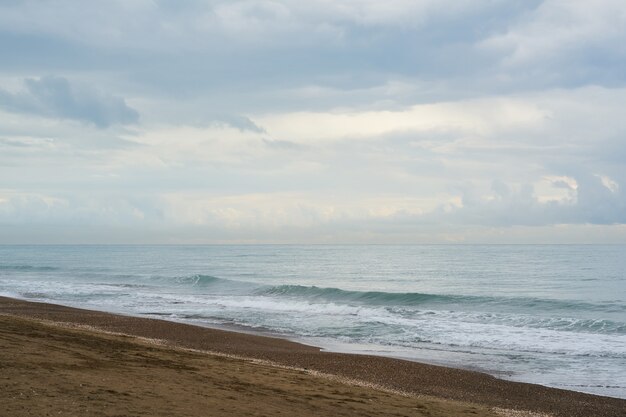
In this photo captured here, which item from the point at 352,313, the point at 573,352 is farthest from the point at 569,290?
the point at 573,352

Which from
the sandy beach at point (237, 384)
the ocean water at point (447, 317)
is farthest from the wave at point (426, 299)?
the sandy beach at point (237, 384)

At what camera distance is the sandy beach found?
8.00 metres

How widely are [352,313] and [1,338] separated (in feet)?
66.5

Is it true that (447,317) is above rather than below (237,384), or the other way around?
below

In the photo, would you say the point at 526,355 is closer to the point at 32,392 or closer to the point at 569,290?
the point at 32,392

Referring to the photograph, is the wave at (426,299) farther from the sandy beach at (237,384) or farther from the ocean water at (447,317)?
the sandy beach at (237,384)

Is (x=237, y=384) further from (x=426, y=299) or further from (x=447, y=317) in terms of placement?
(x=426, y=299)

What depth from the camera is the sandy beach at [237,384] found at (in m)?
8.00

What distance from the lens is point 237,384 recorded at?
10.7 metres

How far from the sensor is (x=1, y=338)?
11.9 m

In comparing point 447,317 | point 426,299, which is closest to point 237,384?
point 447,317

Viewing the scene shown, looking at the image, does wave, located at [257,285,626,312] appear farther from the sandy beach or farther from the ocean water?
the sandy beach

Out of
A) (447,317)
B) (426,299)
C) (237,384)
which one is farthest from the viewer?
(426,299)

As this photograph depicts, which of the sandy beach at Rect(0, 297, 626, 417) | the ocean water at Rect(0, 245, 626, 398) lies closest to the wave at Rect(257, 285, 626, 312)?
the ocean water at Rect(0, 245, 626, 398)
